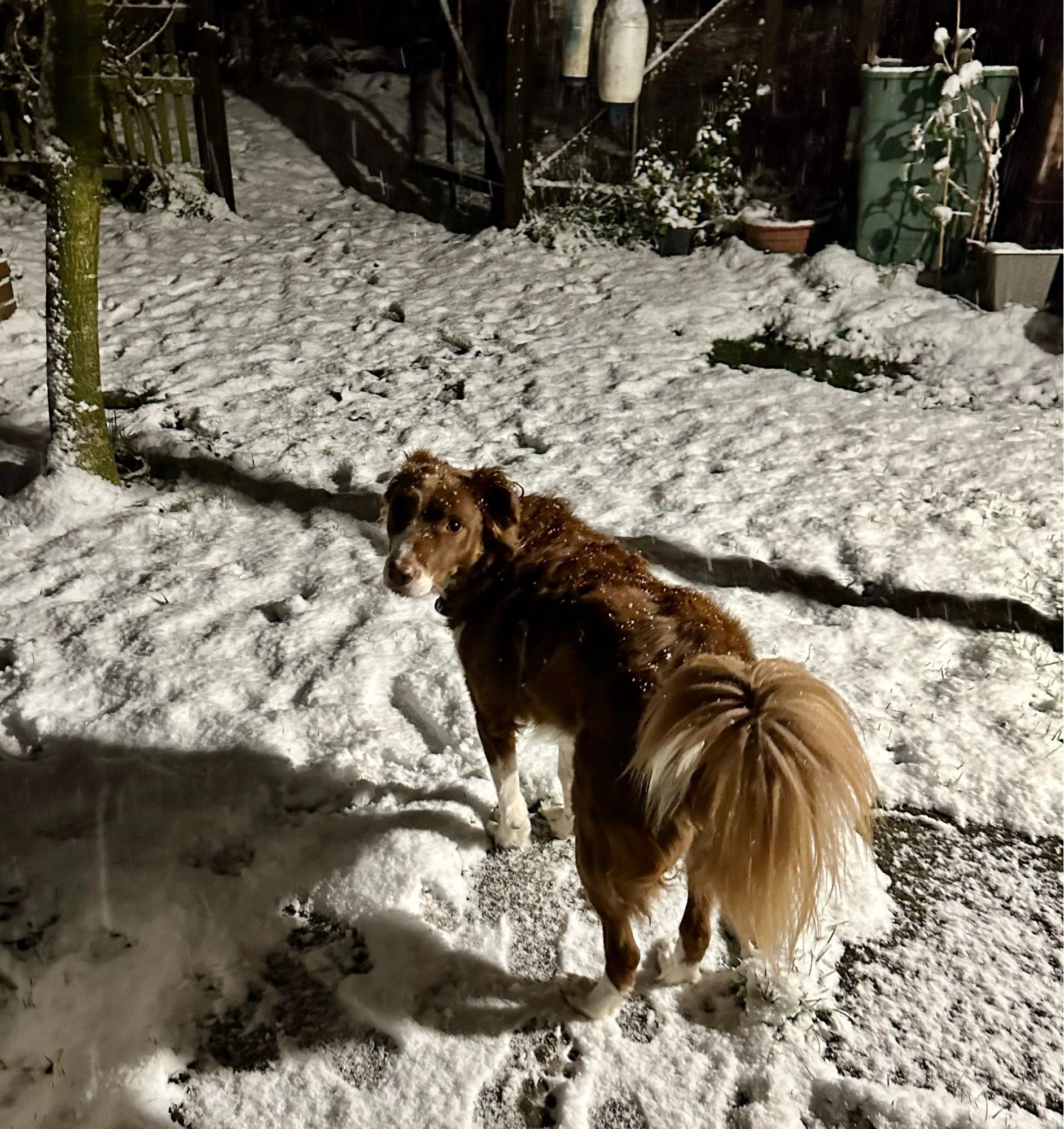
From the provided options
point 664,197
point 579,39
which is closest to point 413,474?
point 664,197

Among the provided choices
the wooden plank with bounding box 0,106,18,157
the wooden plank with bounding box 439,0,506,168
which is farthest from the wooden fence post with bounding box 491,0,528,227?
the wooden plank with bounding box 0,106,18,157

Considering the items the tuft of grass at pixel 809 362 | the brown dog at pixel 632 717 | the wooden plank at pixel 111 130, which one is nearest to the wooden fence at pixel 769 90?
the tuft of grass at pixel 809 362

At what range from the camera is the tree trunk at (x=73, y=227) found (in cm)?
320

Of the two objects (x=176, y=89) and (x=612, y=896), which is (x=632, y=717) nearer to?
(x=612, y=896)

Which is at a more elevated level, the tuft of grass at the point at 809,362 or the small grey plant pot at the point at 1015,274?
the small grey plant pot at the point at 1015,274

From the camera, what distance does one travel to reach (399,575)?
222 centimetres

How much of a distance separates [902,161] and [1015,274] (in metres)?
1.47

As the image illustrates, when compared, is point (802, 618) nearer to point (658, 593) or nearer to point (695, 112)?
point (658, 593)

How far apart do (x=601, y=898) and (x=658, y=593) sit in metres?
0.74

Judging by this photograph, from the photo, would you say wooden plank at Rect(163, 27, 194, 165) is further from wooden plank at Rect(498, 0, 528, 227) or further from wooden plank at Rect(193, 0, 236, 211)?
wooden plank at Rect(498, 0, 528, 227)

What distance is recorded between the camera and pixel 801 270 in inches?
273

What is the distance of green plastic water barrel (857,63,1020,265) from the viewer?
6512 mm

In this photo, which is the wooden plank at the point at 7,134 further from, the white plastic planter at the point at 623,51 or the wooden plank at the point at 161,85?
the white plastic planter at the point at 623,51

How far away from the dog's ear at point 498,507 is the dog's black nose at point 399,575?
26 cm
